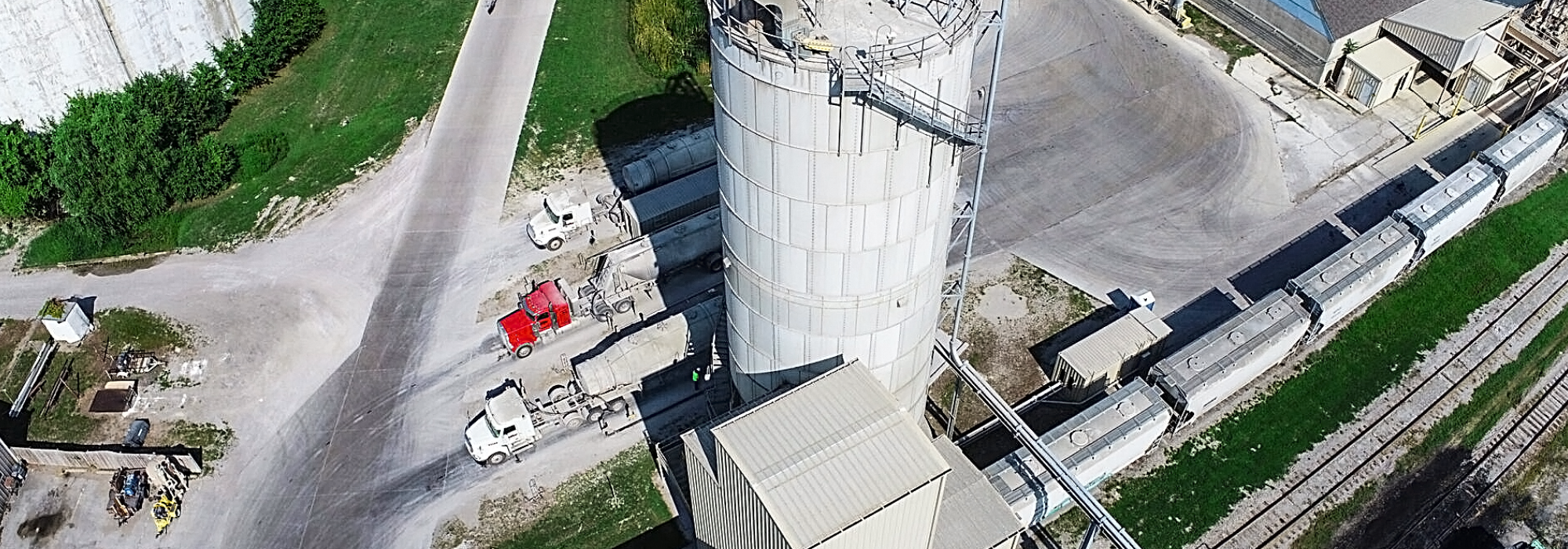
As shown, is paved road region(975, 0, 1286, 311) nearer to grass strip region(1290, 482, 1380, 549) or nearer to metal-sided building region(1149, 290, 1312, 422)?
metal-sided building region(1149, 290, 1312, 422)

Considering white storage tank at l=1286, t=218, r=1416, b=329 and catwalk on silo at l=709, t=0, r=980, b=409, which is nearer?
catwalk on silo at l=709, t=0, r=980, b=409

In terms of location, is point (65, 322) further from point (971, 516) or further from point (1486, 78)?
point (1486, 78)

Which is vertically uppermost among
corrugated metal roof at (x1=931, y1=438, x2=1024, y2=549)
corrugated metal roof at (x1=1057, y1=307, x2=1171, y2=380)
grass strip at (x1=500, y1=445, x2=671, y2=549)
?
corrugated metal roof at (x1=931, y1=438, x2=1024, y2=549)

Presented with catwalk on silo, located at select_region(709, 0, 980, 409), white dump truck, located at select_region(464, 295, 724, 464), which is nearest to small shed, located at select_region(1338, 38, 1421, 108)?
catwalk on silo, located at select_region(709, 0, 980, 409)

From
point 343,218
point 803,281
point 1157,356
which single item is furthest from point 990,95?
point 343,218

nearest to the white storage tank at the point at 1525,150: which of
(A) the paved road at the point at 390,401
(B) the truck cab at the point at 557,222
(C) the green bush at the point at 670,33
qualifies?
(C) the green bush at the point at 670,33

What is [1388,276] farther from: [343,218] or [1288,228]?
[343,218]
